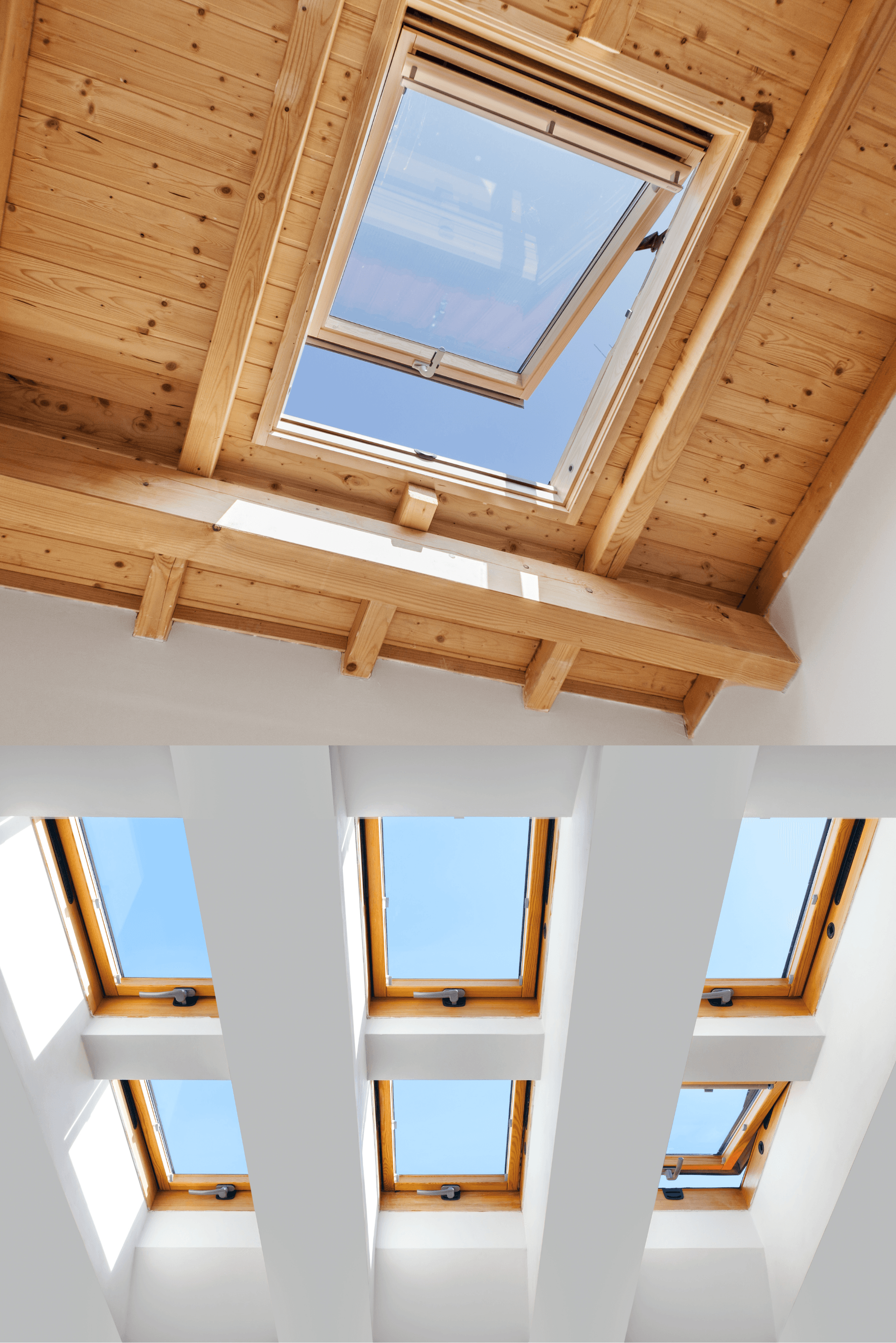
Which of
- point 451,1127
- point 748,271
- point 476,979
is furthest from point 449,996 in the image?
point 748,271

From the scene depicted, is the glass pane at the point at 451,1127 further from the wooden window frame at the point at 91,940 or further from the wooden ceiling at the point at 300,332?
the wooden ceiling at the point at 300,332

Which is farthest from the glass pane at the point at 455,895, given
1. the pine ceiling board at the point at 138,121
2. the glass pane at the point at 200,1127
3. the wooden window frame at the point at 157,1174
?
the pine ceiling board at the point at 138,121

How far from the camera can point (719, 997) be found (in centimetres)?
418

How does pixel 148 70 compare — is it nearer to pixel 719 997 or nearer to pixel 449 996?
pixel 449 996

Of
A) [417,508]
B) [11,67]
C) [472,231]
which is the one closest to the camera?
[11,67]

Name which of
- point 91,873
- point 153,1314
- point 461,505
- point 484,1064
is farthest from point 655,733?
point 153,1314

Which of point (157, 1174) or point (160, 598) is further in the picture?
point (157, 1174)

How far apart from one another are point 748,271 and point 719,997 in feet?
11.5

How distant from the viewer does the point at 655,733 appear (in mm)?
2777

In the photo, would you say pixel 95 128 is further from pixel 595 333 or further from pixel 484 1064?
pixel 484 1064

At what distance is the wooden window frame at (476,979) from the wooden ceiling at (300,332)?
1298 mm

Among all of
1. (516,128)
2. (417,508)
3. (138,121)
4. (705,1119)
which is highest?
(516,128)

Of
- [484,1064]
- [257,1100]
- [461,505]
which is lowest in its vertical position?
[257,1100]

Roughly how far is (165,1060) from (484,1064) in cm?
155
